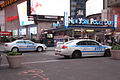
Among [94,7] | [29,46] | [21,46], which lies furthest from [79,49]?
[94,7]

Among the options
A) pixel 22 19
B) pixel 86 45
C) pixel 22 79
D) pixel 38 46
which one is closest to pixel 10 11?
pixel 22 19

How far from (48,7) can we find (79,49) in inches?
1696

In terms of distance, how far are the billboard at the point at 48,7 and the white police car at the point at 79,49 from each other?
40031mm

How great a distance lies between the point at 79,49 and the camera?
13000 millimetres

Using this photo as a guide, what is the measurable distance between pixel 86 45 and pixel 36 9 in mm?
40887

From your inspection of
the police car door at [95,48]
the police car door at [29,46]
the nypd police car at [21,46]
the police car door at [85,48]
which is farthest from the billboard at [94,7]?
the police car door at [85,48]

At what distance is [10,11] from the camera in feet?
243

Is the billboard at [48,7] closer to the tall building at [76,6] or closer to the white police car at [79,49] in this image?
the tall building at [76,6]

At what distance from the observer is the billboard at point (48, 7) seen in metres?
51.7

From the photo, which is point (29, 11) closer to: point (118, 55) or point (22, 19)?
point (22, 19)

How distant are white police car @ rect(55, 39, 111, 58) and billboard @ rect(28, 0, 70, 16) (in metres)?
40.0

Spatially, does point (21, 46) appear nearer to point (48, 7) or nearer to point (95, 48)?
point (95, 48)

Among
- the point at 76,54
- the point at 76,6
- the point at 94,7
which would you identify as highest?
the point at 76,6

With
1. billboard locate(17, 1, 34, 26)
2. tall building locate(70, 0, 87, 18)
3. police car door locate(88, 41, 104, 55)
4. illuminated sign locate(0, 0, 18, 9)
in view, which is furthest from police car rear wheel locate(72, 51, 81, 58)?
tall building locate(70, 0, 87, 18)
